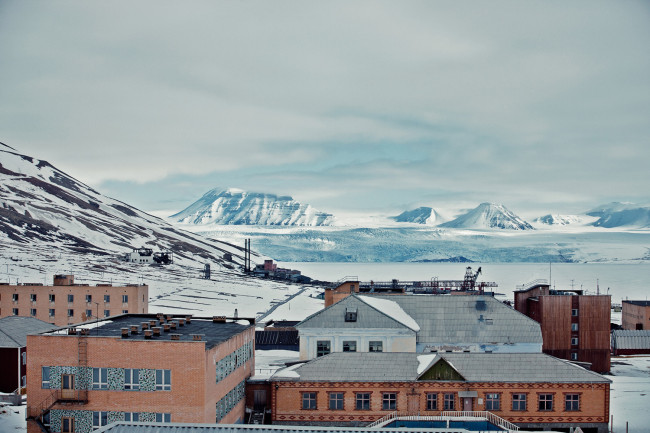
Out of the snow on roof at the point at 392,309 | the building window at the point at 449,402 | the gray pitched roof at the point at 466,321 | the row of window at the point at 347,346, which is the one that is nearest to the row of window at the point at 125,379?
the building window at the point at 449,402

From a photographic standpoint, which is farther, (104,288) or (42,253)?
(42,253)

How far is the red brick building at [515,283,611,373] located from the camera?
59156 millimetres

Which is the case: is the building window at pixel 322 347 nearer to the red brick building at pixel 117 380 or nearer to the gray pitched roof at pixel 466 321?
the gray pitched roof at pixel 466 321

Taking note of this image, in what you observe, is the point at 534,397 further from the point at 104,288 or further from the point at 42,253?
the point at 42,253

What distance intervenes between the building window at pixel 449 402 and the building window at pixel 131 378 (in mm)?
17570

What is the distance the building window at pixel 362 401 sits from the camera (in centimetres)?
3803

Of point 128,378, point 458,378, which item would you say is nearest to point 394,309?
point 458,378

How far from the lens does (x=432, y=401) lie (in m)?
37.9

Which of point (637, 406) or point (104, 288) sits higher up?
point (104, 288)

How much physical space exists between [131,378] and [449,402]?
18.1m

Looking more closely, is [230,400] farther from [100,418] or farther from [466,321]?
[466,321]

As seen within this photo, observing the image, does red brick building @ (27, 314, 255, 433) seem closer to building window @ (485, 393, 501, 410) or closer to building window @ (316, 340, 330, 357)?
building window @ (316, 340, 330, 357)

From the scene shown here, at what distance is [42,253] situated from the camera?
167750 millimetres

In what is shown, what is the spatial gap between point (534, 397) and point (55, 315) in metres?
58.3
